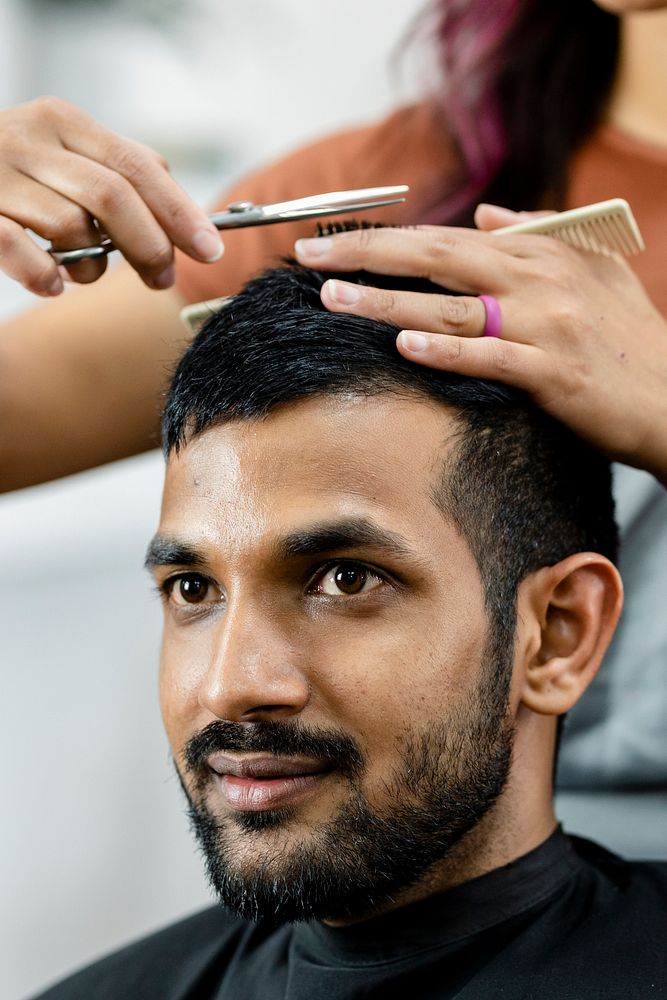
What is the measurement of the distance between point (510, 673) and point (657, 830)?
470mm

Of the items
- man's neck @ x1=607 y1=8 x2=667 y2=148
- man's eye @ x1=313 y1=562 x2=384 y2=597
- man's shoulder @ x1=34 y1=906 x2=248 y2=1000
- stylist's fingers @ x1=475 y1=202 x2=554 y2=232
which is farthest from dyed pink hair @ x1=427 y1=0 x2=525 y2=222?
man's shoulder @ x1=34 y1=906 x2=248 y2=1000

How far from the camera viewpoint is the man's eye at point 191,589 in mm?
1165

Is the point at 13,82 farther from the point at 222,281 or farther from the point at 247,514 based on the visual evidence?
the point at 247,514

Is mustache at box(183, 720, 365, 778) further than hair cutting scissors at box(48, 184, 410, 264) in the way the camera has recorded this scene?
No

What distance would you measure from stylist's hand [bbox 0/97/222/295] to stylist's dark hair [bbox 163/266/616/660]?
0.32 ft

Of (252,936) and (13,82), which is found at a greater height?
(13,82)

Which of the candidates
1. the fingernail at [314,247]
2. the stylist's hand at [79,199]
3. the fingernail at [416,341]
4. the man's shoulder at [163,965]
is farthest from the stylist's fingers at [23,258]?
the man's shoulder at [163,965]

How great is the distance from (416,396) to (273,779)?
0.38 metres

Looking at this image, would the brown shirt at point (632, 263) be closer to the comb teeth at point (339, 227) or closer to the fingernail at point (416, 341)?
the comb teeth at point (339, 227)

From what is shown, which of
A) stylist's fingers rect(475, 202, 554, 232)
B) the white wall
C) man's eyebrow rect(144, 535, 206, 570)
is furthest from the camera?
the white wall

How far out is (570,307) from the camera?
3.76 feet

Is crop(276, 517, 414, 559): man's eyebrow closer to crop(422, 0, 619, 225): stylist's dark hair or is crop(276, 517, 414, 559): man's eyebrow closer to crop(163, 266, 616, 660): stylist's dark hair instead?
crop(163, 266, 616, 660): stylist's dark hair

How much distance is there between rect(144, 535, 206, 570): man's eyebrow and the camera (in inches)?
44.5

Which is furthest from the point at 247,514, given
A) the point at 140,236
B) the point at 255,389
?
the point at 140,236
